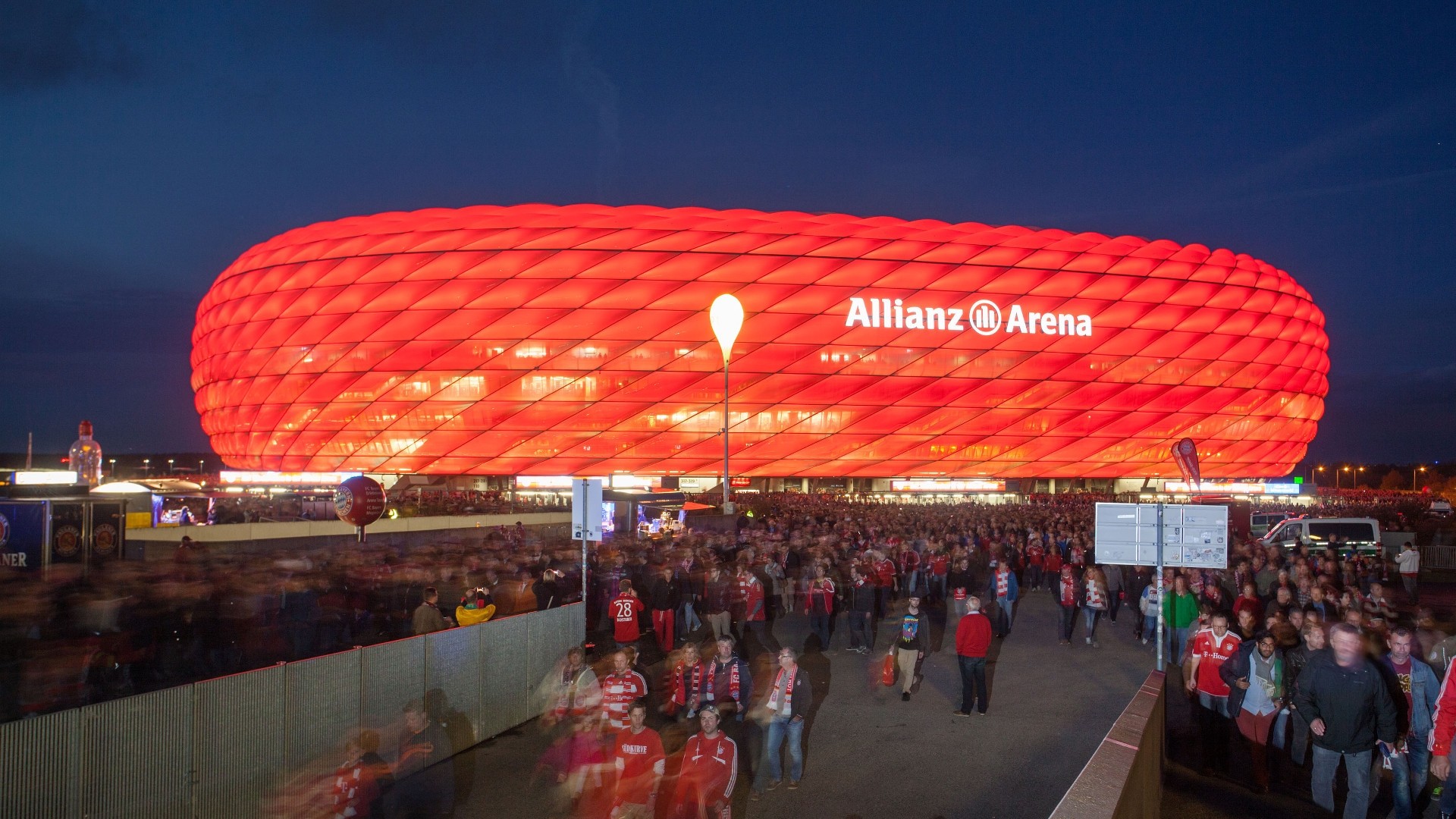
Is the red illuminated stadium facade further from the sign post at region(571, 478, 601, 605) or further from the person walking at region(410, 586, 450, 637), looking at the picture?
the person walking at region(410, 586, 450, 637)

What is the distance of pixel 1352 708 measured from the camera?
6.02 m

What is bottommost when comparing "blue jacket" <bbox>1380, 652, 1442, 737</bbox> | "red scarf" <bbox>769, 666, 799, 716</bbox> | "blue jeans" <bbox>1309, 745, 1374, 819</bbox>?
"blue jeans" <bbox>1309, 745, 1374, 819</bbox>

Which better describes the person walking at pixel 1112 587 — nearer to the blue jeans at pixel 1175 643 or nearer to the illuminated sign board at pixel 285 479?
the blue jeans at pixel 1175 643

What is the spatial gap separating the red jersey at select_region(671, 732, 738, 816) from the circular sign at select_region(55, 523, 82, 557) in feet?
39.8

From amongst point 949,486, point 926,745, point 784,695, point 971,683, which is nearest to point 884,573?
point 971,683

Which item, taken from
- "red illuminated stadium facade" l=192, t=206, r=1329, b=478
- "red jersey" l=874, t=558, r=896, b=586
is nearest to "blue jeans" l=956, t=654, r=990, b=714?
"red jersey" l=874, t=558, r=896, b=586

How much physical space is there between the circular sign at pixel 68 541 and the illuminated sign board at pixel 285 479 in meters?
37.1

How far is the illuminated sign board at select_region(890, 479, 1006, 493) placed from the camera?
52.9m

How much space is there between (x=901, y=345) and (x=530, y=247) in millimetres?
19652

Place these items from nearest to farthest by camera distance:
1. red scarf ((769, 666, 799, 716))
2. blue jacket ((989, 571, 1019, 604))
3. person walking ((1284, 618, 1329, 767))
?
person walking ((1284, 618, 1329, 767)) → red scarf ((769, 666, 799, 716)) → blue jacket ((989, 571, 1019, 604))

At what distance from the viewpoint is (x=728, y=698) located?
742cm

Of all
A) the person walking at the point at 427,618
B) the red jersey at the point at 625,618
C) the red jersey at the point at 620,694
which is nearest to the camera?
the red jersey at the point at 620,694

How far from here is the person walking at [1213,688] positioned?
795 cm

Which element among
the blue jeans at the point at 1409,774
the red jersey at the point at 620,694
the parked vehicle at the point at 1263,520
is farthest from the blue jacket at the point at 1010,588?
the parked vehicle at the point at 1263,520
